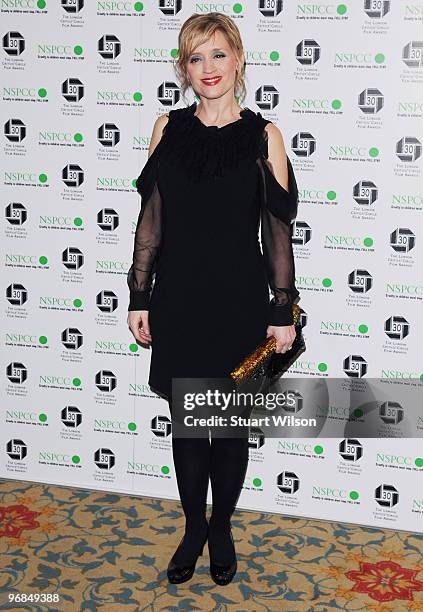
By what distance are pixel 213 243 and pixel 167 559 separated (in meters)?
1.29

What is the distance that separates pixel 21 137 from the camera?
347 centimetres

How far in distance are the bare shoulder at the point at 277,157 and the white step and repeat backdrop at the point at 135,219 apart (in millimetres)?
380

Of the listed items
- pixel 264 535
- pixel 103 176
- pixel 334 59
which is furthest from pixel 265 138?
pixel 264 535

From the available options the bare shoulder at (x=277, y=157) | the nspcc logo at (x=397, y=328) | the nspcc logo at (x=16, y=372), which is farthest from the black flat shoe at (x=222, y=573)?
the bare shoulder at (x=277, y=157)

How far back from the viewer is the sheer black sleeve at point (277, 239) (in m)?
2.79

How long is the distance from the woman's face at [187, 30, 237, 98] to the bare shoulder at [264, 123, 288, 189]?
0.23 meters

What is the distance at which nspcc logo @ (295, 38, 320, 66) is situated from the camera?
3.12 m

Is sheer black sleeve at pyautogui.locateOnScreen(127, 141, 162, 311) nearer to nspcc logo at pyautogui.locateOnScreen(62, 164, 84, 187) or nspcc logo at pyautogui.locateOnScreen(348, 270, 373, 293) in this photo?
nspcc logo at pyautogui.locateOnScreen(62, 164, 84, 187)

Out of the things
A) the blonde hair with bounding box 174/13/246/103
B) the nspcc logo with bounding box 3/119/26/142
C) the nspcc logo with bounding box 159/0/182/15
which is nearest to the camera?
the blonde hair with bounding box 174/13/246/103

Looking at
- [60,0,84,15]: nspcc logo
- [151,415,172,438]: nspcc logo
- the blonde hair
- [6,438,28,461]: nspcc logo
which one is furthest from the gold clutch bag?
[60,0,84,15]: nspcc logo

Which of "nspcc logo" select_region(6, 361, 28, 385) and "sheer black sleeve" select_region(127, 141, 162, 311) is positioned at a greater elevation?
"sheer black sleeve" select_region(127, 141, 162, 311)

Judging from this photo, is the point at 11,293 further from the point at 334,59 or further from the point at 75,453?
the point at 334,59

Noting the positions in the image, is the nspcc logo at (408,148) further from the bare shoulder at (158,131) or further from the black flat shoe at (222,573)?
the black flat shoe at (222,573)

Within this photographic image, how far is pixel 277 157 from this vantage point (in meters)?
2.83
